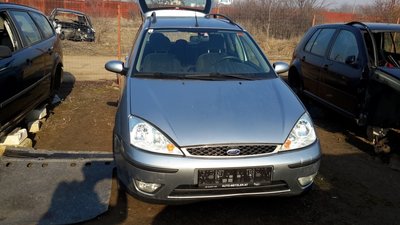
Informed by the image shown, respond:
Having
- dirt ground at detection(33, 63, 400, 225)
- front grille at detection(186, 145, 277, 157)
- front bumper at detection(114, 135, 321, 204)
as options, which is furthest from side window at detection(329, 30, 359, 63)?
front grille at detection(186, 145, 277, 157)

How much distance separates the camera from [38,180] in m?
4.16

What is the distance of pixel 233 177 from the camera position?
3217 millimetres

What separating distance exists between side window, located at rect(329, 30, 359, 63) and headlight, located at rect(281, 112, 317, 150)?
2.93 m

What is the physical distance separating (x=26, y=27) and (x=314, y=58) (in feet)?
15.5

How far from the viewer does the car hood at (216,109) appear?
3.28m

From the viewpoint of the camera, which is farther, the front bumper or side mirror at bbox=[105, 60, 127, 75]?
side mirror at bbox=[105, 60, 127, 75]

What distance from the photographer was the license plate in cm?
318

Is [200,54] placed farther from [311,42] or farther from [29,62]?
[311,42]

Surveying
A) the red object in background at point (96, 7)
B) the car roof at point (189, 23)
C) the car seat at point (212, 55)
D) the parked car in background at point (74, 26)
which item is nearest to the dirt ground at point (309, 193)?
the car seat at point (212, 55)

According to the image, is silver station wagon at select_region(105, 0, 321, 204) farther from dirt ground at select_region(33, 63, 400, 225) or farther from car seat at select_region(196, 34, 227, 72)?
dirt ground at select_region(33, 63, 400, 225)

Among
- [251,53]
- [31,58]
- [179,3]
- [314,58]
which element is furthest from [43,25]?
[314,58]

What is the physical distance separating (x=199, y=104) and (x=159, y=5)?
11.5 ft

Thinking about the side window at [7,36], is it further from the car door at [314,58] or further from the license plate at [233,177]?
the car door at [314,58]

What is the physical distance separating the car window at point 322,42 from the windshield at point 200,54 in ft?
8.97
